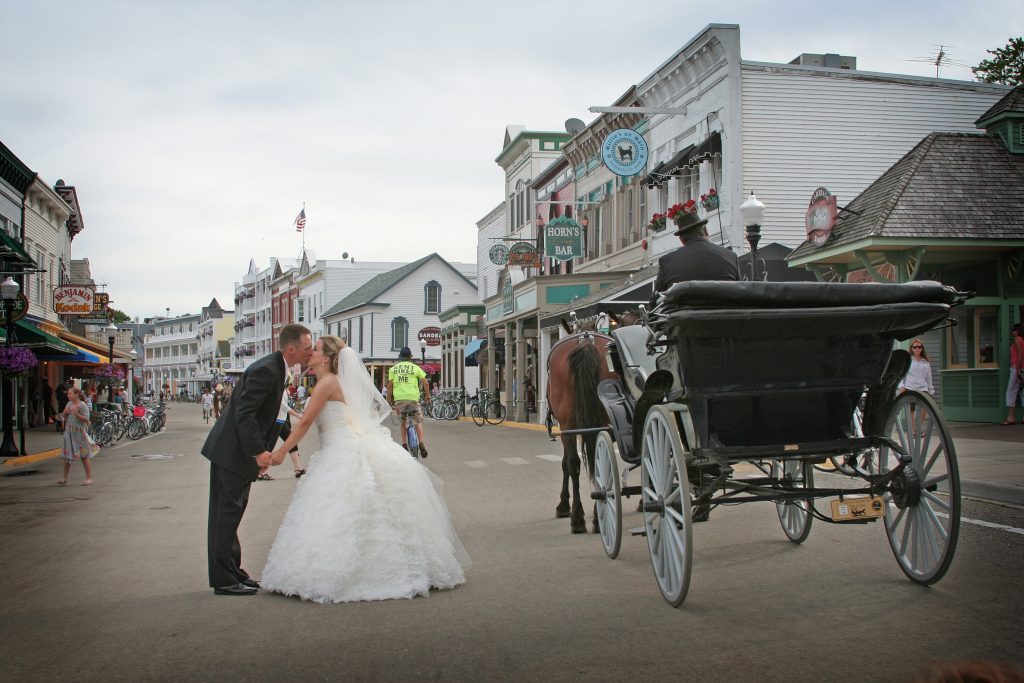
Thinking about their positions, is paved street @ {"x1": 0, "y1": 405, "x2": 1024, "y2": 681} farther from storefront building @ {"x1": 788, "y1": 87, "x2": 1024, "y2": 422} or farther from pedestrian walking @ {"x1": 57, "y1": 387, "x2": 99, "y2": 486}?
storefront building @ {"x1": 788, "y1": 87, "x2": 1024, "y2": 422}

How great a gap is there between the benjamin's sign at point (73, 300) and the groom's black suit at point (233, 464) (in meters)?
31.0

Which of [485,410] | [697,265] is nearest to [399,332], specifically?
[485,410]

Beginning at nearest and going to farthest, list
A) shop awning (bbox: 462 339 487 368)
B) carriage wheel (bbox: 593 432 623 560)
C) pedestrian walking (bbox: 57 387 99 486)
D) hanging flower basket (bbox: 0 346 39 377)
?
carriage wheel (bbox: 593 432 623 560), pedestrian walking (bbox: 57 387 99 486), hanging flower basket (bbox: 0 346 39 377), shop awning (bbox: 462 339 487 368)

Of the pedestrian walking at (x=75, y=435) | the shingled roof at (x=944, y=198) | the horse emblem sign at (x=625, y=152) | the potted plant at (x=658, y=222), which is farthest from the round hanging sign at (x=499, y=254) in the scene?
the pedestrian walking at (x=75, y=435)

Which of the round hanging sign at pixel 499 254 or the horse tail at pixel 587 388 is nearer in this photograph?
the horse tail at pixel 587 388

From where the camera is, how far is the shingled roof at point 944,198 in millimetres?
18750

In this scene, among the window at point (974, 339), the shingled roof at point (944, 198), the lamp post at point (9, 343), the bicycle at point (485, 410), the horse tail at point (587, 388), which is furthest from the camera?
the bicycle at point (485, 410)

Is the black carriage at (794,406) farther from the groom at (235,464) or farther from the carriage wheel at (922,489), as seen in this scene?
the groom at (235,464)

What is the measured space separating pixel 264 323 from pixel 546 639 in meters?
101

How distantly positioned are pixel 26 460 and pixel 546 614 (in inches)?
735


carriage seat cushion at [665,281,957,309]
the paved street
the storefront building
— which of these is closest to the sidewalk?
the paved street

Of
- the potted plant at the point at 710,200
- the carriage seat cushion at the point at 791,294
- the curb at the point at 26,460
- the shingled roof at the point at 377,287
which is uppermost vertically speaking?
the shingled roof at the point at 377,287

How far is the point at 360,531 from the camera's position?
648cm

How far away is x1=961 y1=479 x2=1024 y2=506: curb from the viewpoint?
31.6 feet
